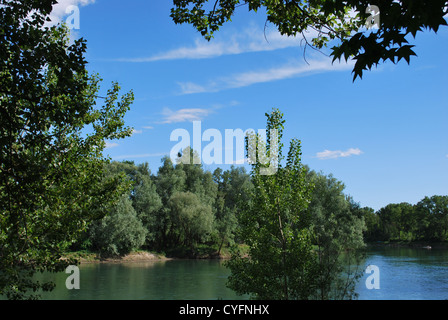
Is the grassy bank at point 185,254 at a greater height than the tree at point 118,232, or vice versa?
the tree at point 118,232

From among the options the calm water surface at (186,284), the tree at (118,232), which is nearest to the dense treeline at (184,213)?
the tree at (118,232)

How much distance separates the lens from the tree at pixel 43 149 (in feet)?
16.5

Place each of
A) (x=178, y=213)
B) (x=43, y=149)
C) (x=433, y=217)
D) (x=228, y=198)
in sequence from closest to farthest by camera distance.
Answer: (x=43, y=149) < (x=178, y=213) < (x=228, y=198) < (x=433, y=217)

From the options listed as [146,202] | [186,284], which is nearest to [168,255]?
[146,202]

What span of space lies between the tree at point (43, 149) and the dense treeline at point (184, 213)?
26.5m

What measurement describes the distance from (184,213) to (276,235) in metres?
35.1

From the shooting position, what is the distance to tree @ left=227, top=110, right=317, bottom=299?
1173 cm

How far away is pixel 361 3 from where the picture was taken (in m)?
→ 3.74

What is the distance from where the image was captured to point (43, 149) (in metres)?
6.41

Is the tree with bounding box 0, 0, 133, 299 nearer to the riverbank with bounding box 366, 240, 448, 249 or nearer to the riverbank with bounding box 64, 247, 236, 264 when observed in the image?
the riverbank with bounding box 64, 247, 236, 264

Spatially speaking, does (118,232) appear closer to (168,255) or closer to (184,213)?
(184,213)

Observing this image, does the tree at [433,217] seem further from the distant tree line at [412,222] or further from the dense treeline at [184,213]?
the dense treeline at [184,213]

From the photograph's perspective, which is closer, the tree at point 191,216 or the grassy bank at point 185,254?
the grassy bank at point 185,254

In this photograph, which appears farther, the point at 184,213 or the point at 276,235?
the point at 184,213
